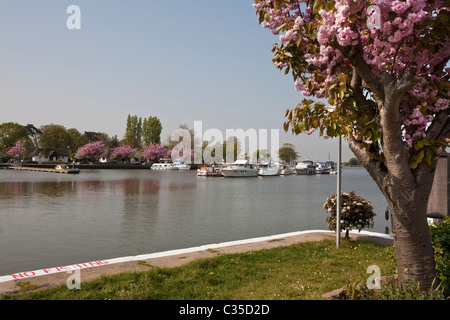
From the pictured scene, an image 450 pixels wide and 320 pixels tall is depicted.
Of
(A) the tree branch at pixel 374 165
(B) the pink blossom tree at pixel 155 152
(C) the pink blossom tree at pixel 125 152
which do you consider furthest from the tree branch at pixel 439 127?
(C) the pink blossom tree at pixel 125 152

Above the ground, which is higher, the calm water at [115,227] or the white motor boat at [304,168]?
the white motor boat at [304,168]

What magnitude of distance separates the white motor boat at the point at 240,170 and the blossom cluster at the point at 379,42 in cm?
7322

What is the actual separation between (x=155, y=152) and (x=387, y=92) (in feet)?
404

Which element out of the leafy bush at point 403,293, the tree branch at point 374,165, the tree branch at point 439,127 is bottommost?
the leafy bush at point 403,293

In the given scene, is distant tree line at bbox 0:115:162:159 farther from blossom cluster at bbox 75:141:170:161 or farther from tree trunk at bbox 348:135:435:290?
tree trunk at bbox 348:135:435:290

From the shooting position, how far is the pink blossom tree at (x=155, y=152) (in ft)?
406

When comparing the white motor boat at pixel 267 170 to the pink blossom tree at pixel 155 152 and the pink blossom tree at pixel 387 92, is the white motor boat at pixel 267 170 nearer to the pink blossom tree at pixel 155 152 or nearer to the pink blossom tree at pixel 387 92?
the pink blossom tree at pixel 155 152

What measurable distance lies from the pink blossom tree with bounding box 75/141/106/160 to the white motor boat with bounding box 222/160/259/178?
67546 mm

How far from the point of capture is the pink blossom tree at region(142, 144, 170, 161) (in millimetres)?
123875

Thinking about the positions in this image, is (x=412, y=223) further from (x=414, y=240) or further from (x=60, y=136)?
(x=60, y=136)

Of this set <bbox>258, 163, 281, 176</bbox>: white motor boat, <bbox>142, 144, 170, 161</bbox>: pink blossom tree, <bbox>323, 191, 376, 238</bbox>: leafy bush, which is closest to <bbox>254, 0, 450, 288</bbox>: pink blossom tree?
<bbox>323, 191, 376, 238</bbox>: leafy bush

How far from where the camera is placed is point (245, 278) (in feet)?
23.1

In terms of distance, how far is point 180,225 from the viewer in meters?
18.4

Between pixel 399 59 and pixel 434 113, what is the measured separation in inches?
37.8
